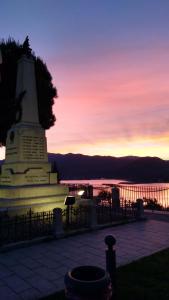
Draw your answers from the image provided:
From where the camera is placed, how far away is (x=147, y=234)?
9.42 m

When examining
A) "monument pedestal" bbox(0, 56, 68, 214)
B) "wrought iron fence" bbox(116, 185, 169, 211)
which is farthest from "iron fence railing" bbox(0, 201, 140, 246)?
"wrought iron fence" bbox(116, 185, 169, 211)

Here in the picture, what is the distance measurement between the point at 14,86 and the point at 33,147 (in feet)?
35.5

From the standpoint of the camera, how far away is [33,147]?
13.6 meters

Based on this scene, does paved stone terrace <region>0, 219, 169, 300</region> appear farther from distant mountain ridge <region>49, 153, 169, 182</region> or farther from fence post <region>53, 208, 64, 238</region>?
distant mountain ridge <region>49, 153, 169, 182</region>

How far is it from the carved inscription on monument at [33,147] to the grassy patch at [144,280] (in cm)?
834

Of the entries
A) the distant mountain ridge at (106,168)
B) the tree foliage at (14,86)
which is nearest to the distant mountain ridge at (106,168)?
the distant mountain ridge at (106,168)

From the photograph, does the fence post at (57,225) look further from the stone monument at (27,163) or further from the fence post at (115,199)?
the fence post at (115,199)

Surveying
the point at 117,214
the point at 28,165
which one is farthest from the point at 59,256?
the point at 28,165

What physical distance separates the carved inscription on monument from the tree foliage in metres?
7.83

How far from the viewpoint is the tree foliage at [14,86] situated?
21.6 m

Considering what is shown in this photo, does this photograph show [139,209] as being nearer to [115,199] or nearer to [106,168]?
[115,199]

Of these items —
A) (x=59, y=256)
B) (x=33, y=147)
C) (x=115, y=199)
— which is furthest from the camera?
(x=115, y=199)

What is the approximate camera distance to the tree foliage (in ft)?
71.0

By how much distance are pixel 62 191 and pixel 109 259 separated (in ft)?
30.1
